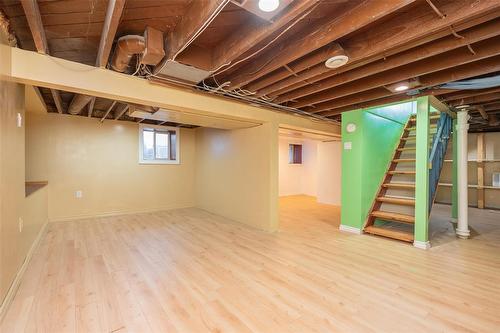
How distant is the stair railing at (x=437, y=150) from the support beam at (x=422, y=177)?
279 millimetres

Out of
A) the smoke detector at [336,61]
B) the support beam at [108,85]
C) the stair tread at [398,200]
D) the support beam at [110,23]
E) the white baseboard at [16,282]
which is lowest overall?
the white baseboard at [16,282]

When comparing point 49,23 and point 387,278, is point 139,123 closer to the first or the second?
point 49,23

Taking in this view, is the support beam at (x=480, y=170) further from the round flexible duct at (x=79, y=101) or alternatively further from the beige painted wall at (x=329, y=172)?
the round flexible duct at (x=79, y=101)

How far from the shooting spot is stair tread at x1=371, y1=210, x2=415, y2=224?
3.49 meters

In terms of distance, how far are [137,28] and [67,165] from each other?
13.1 feet

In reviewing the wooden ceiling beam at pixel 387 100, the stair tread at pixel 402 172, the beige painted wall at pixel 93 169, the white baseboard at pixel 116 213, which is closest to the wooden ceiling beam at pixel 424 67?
the wooden ceiling beam at pixel 387 100

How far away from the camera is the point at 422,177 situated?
127 inches

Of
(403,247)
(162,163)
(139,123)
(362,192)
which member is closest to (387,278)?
(403,247)

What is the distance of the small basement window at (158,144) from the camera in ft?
18.2

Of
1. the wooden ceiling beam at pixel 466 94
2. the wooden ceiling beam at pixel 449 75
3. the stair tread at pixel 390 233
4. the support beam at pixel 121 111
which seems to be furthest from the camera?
the support beam at pixel 121 111

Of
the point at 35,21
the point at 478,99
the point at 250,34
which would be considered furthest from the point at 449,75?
the point at 35,21

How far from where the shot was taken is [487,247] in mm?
3260

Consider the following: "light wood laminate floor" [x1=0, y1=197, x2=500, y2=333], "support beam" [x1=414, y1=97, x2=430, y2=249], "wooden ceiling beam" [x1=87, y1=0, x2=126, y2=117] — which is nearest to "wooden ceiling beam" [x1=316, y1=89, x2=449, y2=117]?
"support beam" [x1=414, y1=97, x2=430, y2=249]

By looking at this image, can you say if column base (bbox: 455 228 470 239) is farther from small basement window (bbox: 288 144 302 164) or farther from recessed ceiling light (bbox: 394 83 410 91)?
small basement window (bbox: 288 144 302 164)
